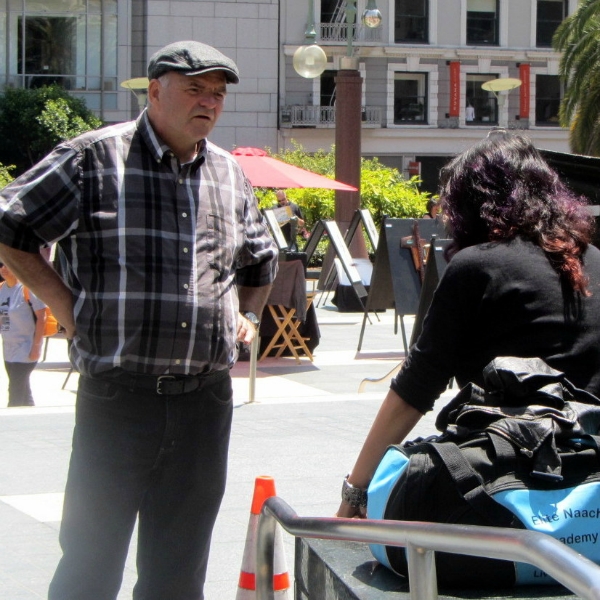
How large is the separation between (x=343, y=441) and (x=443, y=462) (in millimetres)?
5129

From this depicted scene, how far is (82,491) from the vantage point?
3084 millimetres

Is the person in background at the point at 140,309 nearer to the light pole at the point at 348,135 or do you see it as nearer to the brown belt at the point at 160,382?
the brown belt at the point at 160,382

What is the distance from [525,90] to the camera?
146ft

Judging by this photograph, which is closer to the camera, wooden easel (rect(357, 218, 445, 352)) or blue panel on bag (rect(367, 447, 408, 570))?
blue panel on bag (rect(367, 447, 408, 570))

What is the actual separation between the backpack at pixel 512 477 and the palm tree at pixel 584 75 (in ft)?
69.8

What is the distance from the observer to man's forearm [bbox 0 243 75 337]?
121 inches

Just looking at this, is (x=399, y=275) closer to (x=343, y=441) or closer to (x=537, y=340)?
(x=343, y=441)

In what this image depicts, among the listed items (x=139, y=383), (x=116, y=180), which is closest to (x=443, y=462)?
(x=139, y=383)

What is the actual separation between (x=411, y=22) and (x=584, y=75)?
69.1 feet

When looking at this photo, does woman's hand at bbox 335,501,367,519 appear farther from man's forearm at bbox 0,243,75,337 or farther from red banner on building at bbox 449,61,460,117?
red banner on building at bbox 449,61,460,117

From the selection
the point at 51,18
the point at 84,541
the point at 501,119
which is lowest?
A: the point at 84,541

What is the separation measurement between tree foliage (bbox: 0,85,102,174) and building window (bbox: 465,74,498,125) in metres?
15.2

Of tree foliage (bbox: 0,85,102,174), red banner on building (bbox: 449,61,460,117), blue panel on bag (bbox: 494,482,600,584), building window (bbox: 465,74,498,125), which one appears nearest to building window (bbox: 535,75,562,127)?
building window (bbox: 465,74,498,125)

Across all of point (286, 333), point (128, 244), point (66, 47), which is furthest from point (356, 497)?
point (66, 47)
